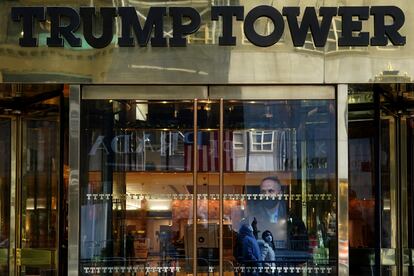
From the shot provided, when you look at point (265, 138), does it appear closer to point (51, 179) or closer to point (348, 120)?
point (348, 120)

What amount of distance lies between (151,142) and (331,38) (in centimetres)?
207

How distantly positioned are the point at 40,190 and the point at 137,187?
159 centimetres

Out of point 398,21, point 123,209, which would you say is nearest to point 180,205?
point 123,209

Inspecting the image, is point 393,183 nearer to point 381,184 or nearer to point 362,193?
point 381,184

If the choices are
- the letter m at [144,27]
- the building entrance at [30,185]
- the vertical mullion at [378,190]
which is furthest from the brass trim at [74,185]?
the vertical mullion at [378,190]

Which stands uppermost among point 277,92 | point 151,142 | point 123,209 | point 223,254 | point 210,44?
point 210,44

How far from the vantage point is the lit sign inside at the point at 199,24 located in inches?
267

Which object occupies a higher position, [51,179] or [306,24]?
[306,24]

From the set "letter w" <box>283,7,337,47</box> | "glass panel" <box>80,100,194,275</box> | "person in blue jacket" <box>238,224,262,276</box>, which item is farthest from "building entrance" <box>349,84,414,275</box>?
"glass panel" <box>80,100,194,275</box>

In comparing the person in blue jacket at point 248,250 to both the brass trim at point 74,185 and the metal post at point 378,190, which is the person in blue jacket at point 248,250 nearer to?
the metal post at point 378,190

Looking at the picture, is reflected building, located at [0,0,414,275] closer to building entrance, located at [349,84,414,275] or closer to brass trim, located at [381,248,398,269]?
building entrance, located at [349,84,414,275]

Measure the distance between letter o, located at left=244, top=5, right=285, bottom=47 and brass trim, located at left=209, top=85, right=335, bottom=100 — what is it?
443mm

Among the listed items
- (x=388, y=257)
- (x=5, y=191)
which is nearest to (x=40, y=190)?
(x=5, y=191)

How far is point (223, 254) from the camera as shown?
707cm
